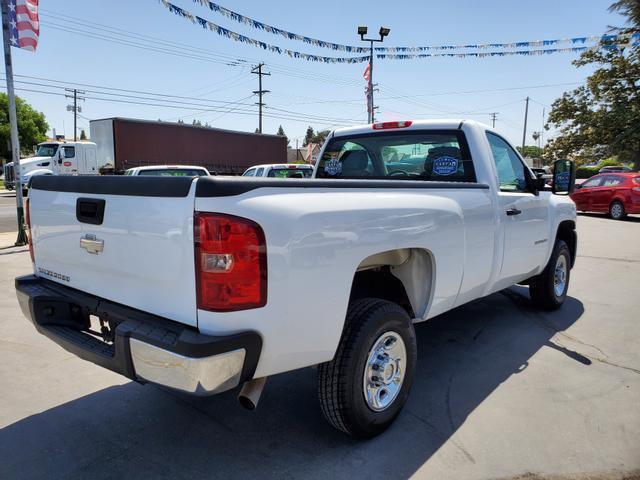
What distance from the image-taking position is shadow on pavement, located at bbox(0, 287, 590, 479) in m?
2.50

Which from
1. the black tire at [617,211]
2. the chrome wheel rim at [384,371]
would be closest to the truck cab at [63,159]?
the black tire at [617,211]

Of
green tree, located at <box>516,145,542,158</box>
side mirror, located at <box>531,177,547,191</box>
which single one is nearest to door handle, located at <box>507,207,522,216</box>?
side mirror, located at <box>531,177,547,191</box>

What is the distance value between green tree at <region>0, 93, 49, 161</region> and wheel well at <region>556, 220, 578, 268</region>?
48.4 m

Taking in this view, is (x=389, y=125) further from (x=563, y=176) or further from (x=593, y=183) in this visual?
(x=593, y=183)

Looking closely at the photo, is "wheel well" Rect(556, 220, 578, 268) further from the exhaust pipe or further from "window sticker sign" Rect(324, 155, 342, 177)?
the exhaust pipe

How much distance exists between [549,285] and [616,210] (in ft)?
41.0

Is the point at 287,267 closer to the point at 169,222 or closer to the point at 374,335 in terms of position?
the point at 169,222

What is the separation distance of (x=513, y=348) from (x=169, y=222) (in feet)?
11.0

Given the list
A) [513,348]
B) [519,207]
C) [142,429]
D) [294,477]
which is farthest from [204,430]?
[519,207]

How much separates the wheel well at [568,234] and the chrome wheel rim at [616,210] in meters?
11.5

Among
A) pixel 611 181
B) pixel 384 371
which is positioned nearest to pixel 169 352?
pixel 384 371

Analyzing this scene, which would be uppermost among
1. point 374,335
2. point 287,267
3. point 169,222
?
point 169,222

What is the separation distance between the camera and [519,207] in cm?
408

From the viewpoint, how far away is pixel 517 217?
4.03 m
